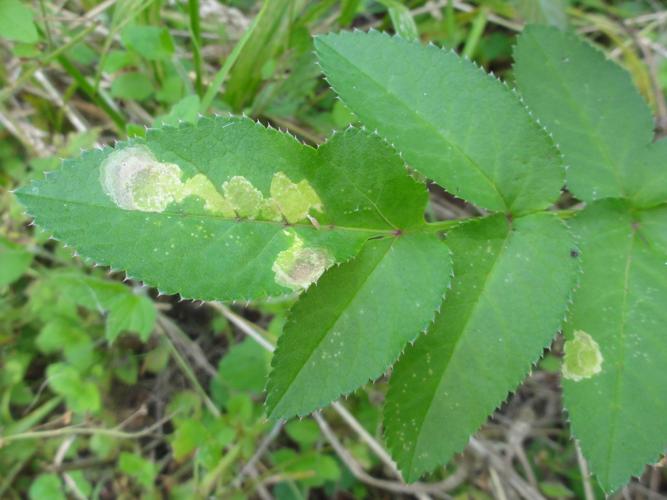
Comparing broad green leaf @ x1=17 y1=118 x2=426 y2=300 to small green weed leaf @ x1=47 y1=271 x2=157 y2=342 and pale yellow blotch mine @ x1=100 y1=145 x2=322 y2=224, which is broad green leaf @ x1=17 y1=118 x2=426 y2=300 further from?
small green weed leaf @ x1=47 y1=271 x2=157 y2=342

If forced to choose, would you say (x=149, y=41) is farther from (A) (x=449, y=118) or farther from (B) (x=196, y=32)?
(A) (x=449, y=118)

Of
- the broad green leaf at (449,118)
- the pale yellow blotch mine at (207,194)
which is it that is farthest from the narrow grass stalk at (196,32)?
the pale yellow blotch mine at (207,194)

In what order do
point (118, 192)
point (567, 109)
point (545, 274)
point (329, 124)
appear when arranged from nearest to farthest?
point (118, 192), point (545, 274), point (567, 109), point (329, 124)

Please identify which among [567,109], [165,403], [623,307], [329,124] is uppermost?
[567,109]

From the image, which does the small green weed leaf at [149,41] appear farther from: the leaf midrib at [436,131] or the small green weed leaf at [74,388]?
the small green weed leaf at [74,388]

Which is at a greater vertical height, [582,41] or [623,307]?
[582,41]

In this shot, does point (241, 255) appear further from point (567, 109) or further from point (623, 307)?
point (567, 109)

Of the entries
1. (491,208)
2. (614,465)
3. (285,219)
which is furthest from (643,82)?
(285,219)

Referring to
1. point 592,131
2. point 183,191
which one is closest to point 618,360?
point 592,131
